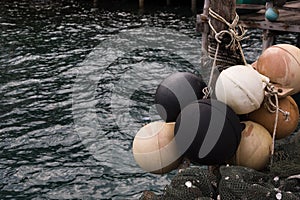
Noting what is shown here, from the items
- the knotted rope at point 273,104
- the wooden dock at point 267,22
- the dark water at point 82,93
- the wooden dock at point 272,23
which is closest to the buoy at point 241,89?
the knotted rope at point 273,104

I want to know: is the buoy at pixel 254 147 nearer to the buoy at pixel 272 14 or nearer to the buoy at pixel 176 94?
the buoy at pixel 176 94

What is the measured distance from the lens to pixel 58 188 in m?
7.34

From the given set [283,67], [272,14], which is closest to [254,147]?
[283,67]

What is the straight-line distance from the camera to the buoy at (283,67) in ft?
11.6

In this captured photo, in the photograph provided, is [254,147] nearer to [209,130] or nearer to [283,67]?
[209,130]

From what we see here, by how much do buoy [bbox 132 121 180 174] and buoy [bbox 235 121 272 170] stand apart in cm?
48

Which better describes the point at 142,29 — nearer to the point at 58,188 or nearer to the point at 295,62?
the point at 58,188

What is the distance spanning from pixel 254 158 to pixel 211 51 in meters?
1.04

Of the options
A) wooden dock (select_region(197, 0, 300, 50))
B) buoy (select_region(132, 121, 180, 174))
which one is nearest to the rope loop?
buoy (select_region(132, 121, 180, 174))

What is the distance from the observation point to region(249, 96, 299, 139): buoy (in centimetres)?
353

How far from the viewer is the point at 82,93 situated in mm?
11375

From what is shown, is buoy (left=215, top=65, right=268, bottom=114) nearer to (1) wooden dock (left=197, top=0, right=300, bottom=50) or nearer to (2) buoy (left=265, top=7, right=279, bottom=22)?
(1) wooden dock (left=197, top=0, right=300, bottom=50)

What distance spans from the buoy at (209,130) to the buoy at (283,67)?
20.2 inches

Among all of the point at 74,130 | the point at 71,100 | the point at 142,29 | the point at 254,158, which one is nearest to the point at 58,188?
the point at 74,130
